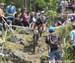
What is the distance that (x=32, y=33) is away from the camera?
18344mm

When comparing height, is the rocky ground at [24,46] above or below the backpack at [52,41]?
below

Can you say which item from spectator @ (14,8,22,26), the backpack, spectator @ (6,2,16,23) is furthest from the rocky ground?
the backpack

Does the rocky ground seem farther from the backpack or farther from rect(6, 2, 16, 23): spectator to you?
the backpack

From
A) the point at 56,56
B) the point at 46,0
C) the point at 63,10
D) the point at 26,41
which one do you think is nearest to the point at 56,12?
the point at 63,10

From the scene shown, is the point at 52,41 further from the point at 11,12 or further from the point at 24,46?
the point at 11,12

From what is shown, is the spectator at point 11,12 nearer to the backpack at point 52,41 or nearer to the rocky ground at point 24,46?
the rocky ground at point 24,46

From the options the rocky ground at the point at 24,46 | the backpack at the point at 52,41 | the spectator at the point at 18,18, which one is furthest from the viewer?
the spectator at the point at 18,18

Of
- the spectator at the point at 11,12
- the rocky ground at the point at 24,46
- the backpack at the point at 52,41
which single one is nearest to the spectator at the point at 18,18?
the spectator at the point at 11,12

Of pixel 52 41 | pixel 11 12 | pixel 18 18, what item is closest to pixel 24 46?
pixel 18 18

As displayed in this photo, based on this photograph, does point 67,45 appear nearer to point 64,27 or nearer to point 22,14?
point 64,27

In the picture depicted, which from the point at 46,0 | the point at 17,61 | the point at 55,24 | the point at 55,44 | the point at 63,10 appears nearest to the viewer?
the point at 55,44

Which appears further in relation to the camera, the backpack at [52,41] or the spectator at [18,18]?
the spectator at [18,18]

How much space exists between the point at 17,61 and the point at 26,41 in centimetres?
260

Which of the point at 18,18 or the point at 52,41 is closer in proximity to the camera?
the point at 52,41
